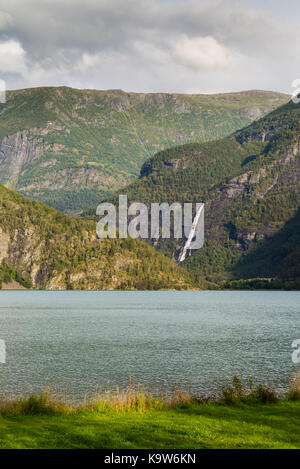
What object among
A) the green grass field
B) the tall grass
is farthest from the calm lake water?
the green grass field

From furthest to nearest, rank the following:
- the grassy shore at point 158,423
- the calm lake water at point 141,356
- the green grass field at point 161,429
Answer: the calm lake water at point 141,356
the grassy shore at point 158,423
the green grass field at point 161,429

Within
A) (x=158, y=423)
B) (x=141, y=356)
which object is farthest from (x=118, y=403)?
(x=141, y=356)

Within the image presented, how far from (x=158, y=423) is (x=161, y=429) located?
1.64 metres

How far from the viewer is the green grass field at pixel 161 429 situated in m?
22.9

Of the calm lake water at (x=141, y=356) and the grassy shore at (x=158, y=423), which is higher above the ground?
the grassy shore at (x=158, y=423)

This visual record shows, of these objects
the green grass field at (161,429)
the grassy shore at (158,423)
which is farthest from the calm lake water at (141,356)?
the green grass field at (161,429)

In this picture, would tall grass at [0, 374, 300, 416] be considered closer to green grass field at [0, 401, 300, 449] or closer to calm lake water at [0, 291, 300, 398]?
green grass field at [0, 401, 300, 449]

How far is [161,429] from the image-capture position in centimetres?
2570

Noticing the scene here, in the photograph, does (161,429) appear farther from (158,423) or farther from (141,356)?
(141,356)

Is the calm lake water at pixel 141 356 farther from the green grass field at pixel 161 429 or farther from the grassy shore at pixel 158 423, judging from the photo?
the green grass field at pixel 161 429

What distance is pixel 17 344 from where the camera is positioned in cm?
8481
